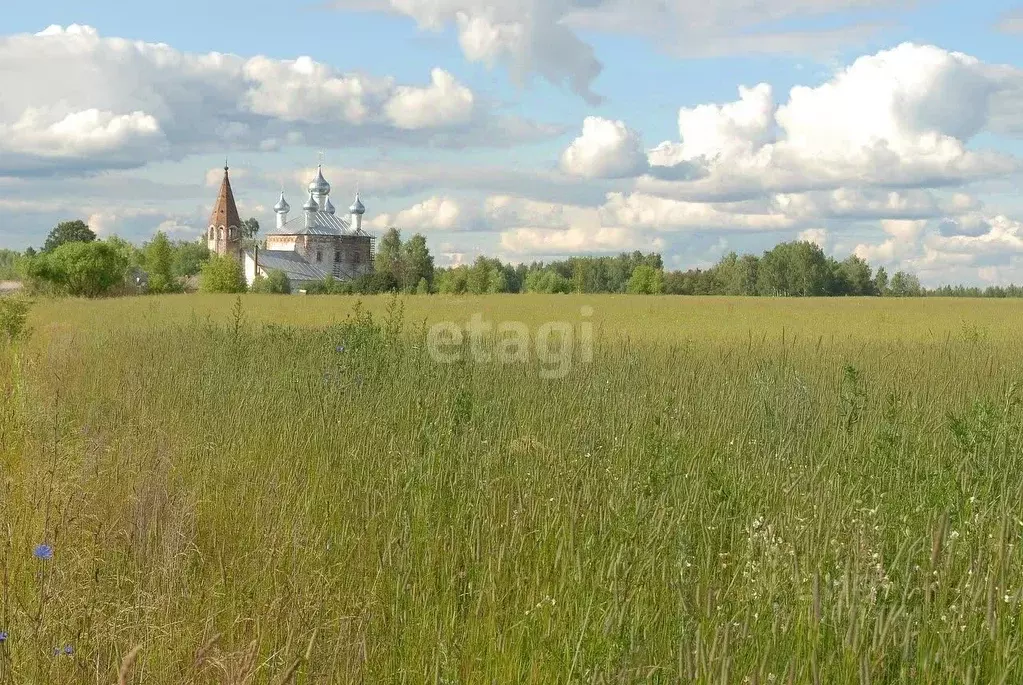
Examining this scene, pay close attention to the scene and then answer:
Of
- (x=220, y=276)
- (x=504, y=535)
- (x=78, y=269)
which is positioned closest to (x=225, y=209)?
(x=220, y=276)

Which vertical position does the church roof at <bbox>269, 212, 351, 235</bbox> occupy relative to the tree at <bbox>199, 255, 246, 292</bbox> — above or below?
above

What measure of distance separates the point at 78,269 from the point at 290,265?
6163cm

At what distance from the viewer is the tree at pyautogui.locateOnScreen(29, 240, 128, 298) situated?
5559cm

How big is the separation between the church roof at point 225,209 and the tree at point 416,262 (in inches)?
1526

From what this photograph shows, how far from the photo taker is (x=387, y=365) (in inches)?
334

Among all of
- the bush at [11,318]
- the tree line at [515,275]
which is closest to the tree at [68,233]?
the tree line at [515,275]

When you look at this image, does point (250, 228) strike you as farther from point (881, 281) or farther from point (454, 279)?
point (881, 281)

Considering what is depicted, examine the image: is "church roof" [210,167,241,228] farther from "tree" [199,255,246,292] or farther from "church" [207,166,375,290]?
"tree" [199,255,246,292]

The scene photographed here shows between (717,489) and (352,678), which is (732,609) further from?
(352,678)

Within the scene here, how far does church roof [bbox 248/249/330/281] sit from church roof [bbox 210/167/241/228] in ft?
75.4

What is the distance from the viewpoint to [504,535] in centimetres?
378

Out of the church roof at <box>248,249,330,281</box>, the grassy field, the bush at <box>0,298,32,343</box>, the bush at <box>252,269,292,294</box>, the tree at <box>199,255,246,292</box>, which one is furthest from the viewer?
the church roof at <box>248,249,330,281</box>

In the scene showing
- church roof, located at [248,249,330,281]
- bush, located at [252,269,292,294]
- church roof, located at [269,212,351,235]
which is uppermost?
church roof, located at [269,212,351,235]

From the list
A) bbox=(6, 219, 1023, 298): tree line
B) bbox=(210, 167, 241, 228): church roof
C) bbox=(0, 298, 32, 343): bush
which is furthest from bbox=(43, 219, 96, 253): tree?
bbox=(0, 298, 32, 343): bush
